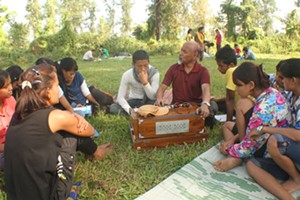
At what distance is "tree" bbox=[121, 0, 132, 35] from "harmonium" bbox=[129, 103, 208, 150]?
46097 millimetres

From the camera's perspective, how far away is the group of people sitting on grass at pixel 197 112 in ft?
5.65

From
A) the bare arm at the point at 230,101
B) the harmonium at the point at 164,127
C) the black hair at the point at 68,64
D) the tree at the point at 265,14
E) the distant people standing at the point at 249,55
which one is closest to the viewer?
the harmonium at the point at 164,127

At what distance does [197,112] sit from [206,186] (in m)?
0.92

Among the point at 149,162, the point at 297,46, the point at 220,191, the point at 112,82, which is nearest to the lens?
the point at 220,191

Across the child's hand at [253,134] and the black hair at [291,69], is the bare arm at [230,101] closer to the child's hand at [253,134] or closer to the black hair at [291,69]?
the child's hand at [253,134]

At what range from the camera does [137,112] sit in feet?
10.0

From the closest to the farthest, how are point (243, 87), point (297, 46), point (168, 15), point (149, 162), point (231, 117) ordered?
point (243, 87)
point (149, 162)
point (231, 117)
point (297, 46)
point (168, 15)

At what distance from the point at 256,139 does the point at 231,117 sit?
1.11 metres

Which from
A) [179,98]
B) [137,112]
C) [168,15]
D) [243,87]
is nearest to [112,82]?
[179,98]

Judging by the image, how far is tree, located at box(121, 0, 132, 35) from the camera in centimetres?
4662

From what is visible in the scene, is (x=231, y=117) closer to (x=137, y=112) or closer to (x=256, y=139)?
(x=256, y=139)

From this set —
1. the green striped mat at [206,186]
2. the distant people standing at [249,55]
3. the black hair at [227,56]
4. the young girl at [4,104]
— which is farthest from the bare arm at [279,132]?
the distant people standing at [249,55]

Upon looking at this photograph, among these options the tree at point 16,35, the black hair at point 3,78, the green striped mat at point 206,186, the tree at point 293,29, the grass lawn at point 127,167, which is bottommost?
the green striped mat at point 206,186

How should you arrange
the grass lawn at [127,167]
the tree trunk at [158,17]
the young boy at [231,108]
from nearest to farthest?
the grass lawn at [127,167], the young boy at [231,108], the tree trunk at [158,17]
